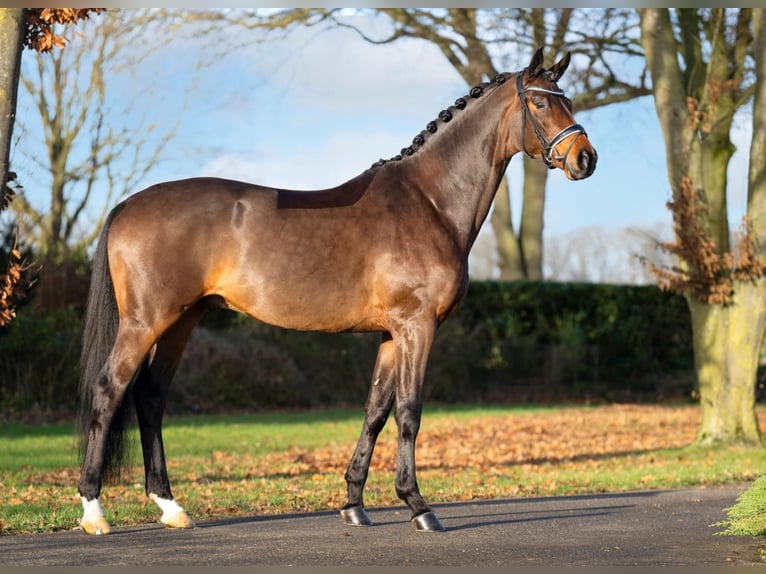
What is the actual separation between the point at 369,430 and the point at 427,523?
722mm

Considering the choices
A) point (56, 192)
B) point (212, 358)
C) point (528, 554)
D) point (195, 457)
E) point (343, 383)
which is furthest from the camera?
point (56, 192)

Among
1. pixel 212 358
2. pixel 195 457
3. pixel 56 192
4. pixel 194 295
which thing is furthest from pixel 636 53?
pixel 56 192

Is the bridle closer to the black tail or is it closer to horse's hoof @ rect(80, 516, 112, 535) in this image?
the black tail

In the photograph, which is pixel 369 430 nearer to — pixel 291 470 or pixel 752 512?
pixel 752 512

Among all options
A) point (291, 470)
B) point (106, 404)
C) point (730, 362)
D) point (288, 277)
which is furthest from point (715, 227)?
point (106, 404)

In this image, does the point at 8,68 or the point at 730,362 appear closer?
the point at 8,68

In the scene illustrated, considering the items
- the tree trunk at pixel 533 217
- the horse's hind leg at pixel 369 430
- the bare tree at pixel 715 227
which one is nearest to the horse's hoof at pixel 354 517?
the horse's hind leg at pixel 369 430

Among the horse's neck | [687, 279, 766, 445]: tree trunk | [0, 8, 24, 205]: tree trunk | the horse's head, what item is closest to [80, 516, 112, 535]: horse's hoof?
[0, 8, 24, 205]: tree trunk

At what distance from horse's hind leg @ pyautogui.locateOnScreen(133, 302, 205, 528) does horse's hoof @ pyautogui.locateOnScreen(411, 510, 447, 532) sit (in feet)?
4.88

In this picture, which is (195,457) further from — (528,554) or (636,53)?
(636,53)

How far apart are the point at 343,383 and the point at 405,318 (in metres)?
13.0

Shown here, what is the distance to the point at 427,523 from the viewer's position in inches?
253

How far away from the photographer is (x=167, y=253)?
6.36 m

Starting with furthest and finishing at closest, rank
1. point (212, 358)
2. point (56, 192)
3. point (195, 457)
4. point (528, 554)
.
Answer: point (56, 192) → point (212, 358) → point (195, 457) → point (528, 554)
